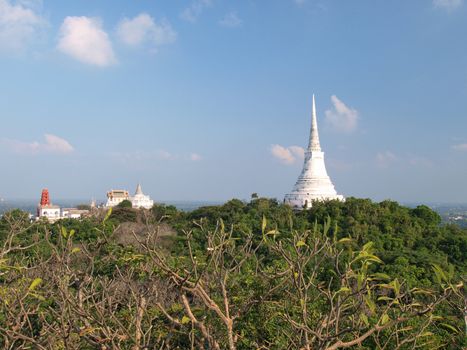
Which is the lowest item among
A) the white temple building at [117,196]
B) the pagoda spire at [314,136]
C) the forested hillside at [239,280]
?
the forested hillside at [239,280]

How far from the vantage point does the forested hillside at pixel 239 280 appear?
15.6 feet

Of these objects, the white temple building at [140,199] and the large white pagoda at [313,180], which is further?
the white temple building at [140,199]

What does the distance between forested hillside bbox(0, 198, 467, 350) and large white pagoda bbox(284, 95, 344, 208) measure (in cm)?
993

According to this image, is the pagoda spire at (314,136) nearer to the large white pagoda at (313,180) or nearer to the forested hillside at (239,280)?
the large white pagoda at (313,180)

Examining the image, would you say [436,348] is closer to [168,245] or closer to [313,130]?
[168,245]

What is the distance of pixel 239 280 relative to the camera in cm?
981

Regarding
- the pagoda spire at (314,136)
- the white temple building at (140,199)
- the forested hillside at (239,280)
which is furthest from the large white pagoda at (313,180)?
the white temple building at (140,199)

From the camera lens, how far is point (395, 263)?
16.5 metres

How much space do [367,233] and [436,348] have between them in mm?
15492

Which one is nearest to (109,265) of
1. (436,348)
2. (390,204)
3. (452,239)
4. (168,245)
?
(168,245)

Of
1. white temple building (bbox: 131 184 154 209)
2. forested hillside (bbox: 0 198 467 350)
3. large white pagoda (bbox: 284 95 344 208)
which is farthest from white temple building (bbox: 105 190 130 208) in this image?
forested hillside (bbox: 0 198 467 350)

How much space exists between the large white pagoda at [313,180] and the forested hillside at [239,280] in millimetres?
9933

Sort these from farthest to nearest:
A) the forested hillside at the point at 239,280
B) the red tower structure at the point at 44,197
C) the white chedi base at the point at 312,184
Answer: the red tower structure at the point at 44,197
the white chedi base at the point at 312,184
the forested hillside at the point at 239,280

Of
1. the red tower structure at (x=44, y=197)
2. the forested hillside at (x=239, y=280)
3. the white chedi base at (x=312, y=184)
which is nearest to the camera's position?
the forested hillside at (x=239, y=280)
